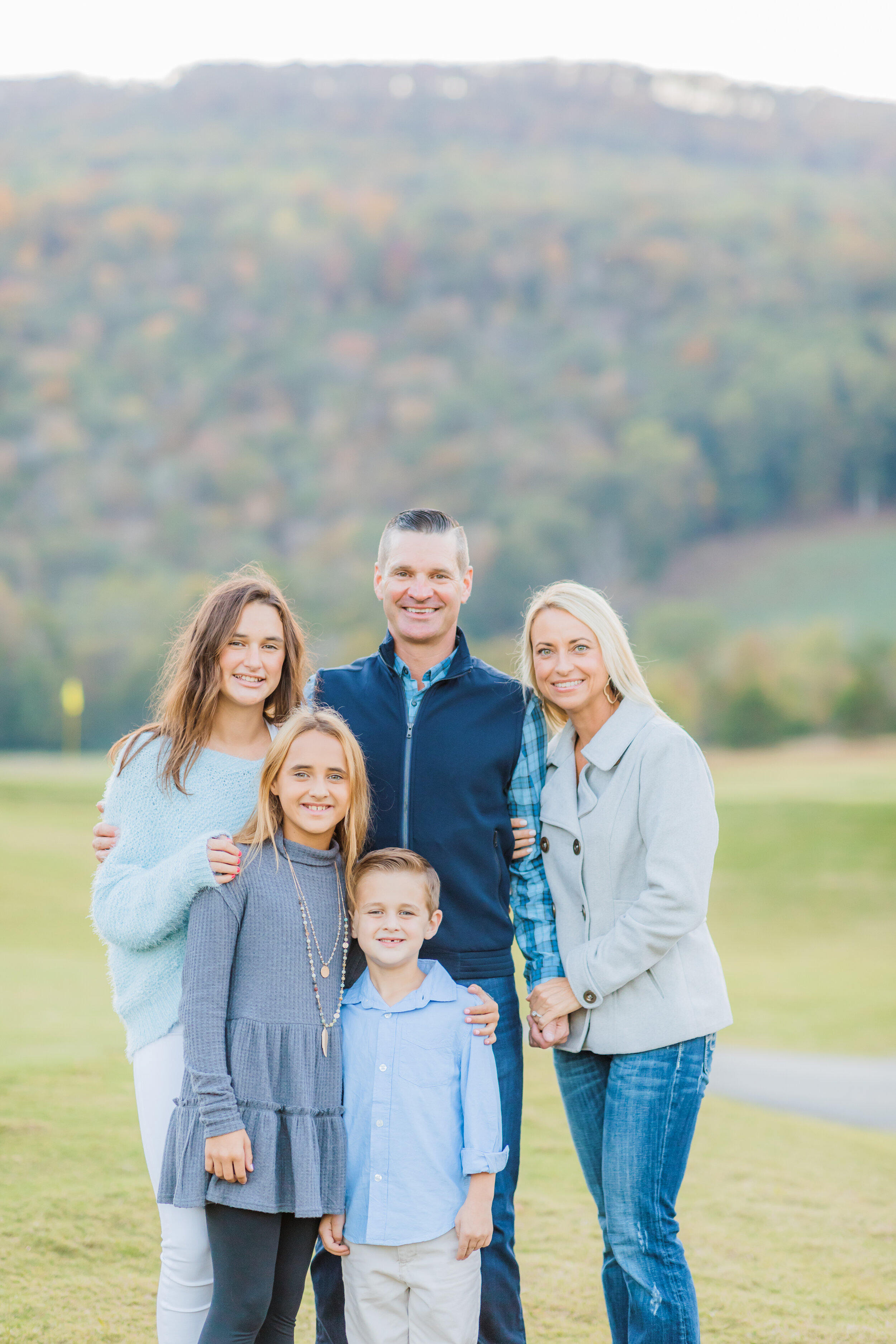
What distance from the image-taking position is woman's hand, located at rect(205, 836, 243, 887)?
2.14m

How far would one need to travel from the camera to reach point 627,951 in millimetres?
2314

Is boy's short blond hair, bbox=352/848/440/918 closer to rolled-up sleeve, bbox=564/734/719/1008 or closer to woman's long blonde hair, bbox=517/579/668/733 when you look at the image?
rolled-up sleeve, bbox=564/734/719/1008

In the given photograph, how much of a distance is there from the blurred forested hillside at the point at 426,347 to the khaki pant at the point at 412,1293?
2644 cm

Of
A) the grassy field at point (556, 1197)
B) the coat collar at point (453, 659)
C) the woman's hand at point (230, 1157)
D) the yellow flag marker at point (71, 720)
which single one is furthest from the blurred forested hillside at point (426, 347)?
the woman's hand at point (230, 1157)

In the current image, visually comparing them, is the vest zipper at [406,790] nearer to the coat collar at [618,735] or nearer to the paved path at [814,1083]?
the coat collar at [618,735]

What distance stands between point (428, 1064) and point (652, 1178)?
0.49 metres

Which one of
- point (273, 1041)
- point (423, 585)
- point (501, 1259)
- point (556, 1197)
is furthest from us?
point (556, 1197)

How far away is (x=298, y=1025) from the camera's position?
2164 mm

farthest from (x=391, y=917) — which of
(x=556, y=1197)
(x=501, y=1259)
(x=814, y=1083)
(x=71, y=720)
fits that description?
(x=71, y=720)

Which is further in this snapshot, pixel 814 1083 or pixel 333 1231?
pixel 814 1083

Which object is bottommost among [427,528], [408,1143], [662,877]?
[408,1143]

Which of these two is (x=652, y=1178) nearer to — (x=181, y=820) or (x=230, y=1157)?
(x=230, y=1157)

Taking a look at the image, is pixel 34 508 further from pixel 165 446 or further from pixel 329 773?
pixel 329 773

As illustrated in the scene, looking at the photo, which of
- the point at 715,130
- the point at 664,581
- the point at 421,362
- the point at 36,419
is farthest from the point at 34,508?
the point at 715,130
